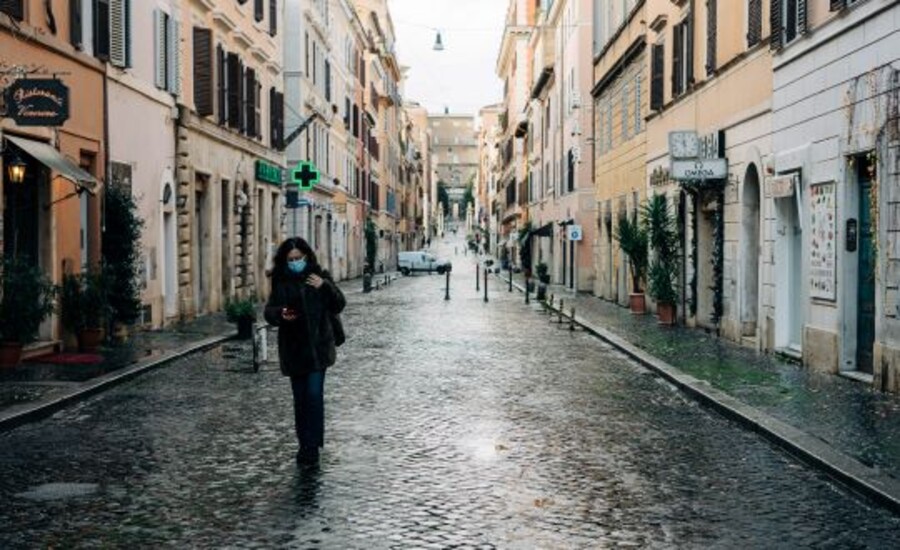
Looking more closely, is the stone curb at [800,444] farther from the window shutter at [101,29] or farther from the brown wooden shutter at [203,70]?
the brown wooden shutter at [203,70]

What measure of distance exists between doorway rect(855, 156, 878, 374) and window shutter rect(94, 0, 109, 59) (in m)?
12.4

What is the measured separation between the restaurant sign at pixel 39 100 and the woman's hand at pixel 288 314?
7321mm

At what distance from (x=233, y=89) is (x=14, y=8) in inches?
583

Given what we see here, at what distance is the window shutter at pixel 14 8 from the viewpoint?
53.5 ft

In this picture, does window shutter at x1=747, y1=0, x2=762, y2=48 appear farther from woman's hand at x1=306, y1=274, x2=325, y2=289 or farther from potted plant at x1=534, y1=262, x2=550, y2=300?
potted plant at x1=534, y1=262, x2=550, y2=300

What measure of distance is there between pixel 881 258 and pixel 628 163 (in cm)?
2010

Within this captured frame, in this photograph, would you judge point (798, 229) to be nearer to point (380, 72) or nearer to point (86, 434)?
point (86, 434)

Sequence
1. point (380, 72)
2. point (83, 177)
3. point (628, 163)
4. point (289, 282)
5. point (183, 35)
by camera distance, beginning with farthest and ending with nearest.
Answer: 1. point (380, 72)
2. point (628, 163)
3. point (183, 35)
4. point (83, 177)
5. point (289, 282)

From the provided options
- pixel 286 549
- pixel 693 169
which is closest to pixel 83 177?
pixel 693 169

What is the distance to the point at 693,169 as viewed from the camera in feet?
71.2

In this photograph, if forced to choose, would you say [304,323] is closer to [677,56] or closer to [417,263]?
[677,56]

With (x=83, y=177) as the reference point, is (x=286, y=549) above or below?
below

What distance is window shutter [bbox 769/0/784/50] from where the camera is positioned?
17472mm

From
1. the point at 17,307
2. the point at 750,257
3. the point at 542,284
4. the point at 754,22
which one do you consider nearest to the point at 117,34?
the point at 17,307
